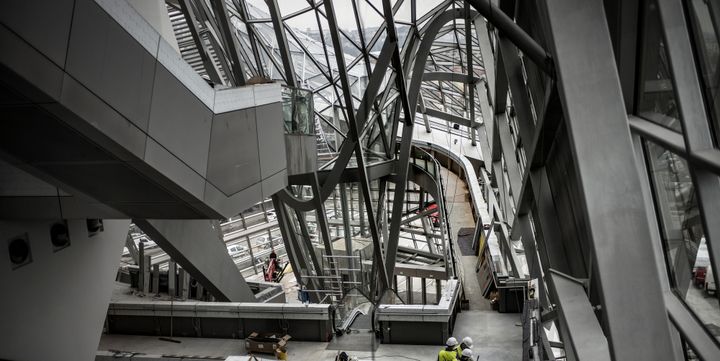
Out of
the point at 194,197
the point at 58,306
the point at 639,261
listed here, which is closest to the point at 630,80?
the point at 639,261

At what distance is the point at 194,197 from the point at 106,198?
5.31ft

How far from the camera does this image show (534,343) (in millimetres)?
10438

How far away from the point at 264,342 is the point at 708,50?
11.9m

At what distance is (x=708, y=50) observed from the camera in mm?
4656

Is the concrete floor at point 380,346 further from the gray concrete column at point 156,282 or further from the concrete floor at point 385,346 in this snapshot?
the gray concrete column at point 156,282

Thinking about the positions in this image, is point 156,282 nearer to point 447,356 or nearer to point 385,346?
point 385,346

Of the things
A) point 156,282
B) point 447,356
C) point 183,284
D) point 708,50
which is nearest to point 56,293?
point 447,356

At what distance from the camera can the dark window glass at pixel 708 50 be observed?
4496 millimetres

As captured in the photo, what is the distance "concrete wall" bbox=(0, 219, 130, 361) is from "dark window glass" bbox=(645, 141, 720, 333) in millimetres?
→ 9061

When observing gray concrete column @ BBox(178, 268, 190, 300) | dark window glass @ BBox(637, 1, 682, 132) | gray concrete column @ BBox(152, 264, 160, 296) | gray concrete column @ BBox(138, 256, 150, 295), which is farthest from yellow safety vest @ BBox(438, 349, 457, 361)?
gray concrete column @ BBox(138, 256, 150, 295)

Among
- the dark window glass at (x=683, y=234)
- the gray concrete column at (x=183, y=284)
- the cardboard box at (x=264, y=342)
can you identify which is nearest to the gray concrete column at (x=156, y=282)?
the gray concrete column at (x=183, y=284)

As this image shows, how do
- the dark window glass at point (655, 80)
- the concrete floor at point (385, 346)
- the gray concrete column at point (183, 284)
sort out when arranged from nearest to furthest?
1. the dark window glass at point (655, 80)
2. the concrete floor at point (385, 346)
3. the gray concrete column at point (183, 284)

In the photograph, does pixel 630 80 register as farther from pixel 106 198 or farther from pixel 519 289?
pixel 519 289

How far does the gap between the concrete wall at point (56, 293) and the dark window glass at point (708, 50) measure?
9.48 meters
